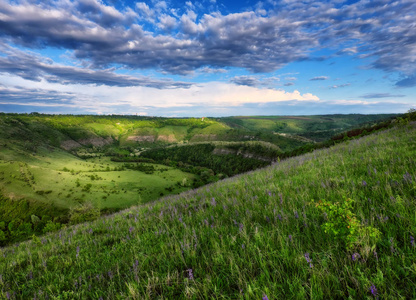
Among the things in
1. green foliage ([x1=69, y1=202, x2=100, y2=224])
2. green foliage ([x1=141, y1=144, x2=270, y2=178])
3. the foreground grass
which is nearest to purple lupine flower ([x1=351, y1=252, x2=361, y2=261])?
the foreground grass

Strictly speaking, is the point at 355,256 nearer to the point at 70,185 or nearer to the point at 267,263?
the point at 267,263

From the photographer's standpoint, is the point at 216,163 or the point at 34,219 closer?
the point at 34,219

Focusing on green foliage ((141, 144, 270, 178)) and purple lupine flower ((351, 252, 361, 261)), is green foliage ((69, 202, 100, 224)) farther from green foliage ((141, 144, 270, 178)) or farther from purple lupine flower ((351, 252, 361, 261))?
green foliage ((141, 144, 270, 178))

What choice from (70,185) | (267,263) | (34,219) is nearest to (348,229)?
(267,263)

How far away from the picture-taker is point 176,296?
1.94 metres

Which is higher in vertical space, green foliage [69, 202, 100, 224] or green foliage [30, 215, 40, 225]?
green foliage [69, 202, 100, 224]

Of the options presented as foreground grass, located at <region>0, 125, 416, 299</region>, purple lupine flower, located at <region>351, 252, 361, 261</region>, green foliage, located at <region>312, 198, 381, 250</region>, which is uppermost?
green foliage, located at <region>312, 198, 381, 250</region>

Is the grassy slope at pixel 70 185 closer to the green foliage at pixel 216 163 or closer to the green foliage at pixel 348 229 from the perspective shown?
the green foliage at pixel 216 163

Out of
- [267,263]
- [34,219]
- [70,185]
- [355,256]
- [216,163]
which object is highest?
[355,256]

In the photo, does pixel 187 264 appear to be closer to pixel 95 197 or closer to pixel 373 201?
pixel 373 201

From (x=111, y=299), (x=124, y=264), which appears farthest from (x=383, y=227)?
(x=124, y=264)

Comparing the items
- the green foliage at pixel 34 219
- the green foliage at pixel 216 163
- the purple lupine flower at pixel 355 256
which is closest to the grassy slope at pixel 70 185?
the green foliage at pixel 34 219

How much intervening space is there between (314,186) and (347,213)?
8.19ft

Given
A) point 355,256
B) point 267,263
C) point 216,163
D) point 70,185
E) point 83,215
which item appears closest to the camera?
point 355,256
